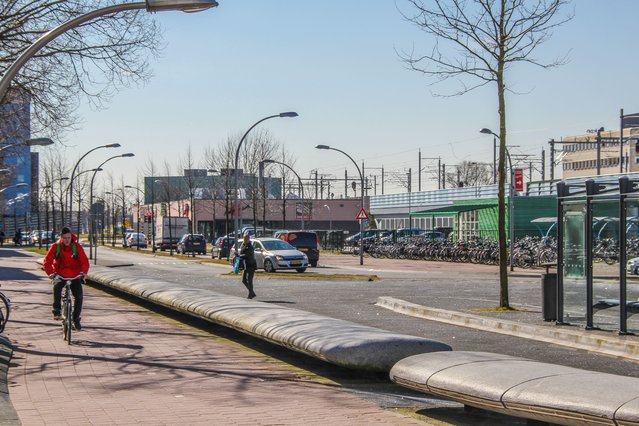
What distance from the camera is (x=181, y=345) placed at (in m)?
14.1

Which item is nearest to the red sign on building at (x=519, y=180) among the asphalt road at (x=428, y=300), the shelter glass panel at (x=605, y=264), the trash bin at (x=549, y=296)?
the asphalt road at (x=428, y=300)

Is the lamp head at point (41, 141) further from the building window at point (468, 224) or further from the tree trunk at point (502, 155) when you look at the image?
the building window at point (468, 224)

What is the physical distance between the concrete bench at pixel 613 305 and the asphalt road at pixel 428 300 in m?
1.23

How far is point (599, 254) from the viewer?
50.4ft

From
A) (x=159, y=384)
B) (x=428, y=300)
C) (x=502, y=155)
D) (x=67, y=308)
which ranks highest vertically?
(x=502, y=155)

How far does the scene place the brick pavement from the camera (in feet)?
27.6

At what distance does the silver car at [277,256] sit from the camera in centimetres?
3997

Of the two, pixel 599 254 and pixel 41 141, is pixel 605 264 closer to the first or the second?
pixel 599 254

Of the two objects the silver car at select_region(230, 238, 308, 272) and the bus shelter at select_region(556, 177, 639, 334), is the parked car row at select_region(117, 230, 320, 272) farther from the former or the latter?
the bus shelter at select_region(556, 177, 639, 334)

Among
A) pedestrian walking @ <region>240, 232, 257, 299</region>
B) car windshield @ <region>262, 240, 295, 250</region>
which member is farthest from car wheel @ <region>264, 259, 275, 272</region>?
pedestrian walking @ <region>240, 232, 257, 299</region>

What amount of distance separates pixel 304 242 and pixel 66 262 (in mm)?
32810

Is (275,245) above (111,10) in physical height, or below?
below

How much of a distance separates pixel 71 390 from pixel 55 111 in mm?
16208

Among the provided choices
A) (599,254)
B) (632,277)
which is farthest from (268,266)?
(632,277)
